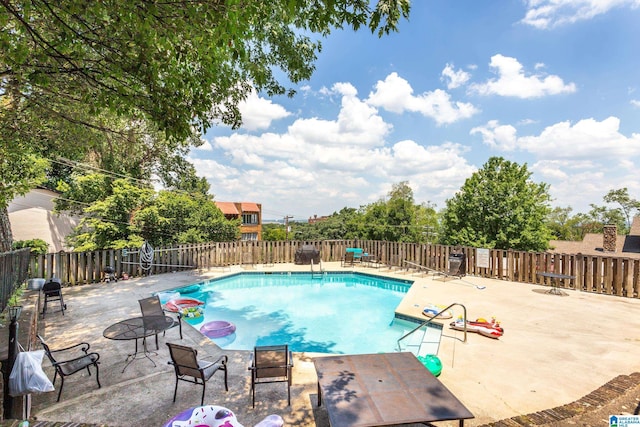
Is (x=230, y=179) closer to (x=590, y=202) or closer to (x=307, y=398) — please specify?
(x=307, y=398)

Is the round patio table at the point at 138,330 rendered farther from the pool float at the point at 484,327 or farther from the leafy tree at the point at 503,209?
the leafy tree at the point at 503,209

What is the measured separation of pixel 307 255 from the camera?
1382 cm

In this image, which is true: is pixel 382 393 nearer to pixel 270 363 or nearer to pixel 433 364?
pixel 270 363

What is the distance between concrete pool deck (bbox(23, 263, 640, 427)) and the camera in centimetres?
357

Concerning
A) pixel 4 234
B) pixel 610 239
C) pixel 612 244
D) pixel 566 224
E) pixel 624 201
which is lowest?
pixel 612 244

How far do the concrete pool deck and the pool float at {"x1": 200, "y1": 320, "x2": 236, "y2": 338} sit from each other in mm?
1101

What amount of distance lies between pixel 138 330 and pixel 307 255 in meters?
9.17

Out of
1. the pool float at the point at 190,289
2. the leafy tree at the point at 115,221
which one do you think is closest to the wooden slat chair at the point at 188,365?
the pool float at the point at 190,289

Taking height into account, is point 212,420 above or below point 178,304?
above

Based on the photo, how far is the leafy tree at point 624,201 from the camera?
44.1 m

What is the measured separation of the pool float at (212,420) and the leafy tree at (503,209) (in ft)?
56.4

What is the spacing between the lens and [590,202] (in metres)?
46.9

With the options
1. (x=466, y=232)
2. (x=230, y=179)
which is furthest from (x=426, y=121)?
(x=230, y=179)

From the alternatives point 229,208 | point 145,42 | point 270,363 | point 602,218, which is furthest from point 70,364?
point 602,218
